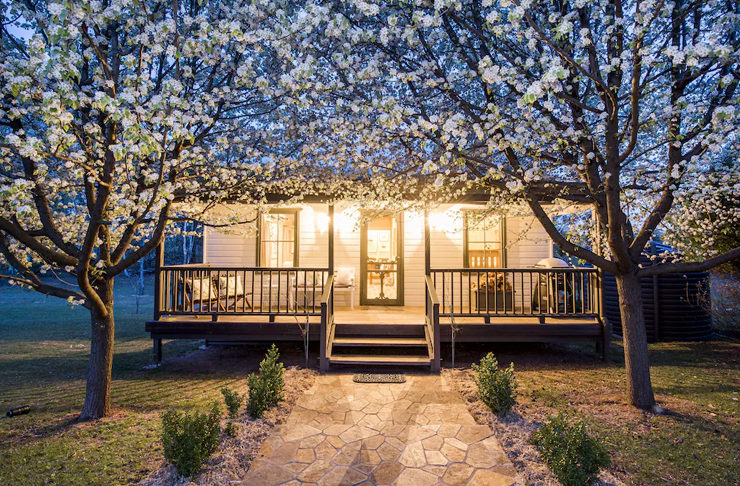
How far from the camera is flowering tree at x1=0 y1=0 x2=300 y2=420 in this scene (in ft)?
9.88

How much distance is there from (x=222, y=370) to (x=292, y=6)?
5668 mm

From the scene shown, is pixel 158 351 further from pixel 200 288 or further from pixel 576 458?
pixel 576 458

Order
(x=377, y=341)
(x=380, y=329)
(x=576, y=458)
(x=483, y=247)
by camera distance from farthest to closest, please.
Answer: (x=483, y=247) < (x=380, y=329) < (x=377, y=341) < (x=576, y=458)

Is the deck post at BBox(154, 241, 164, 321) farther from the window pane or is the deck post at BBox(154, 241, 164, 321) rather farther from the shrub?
the shrub

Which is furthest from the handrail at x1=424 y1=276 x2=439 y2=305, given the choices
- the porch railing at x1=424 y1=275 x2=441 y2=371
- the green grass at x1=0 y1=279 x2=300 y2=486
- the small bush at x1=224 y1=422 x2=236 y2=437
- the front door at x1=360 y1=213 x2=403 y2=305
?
the small bush at x1=224 y1=422 x2=236 y2=437

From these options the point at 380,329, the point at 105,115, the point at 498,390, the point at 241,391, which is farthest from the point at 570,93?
the point at 241,391

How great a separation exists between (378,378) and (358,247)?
4.49m

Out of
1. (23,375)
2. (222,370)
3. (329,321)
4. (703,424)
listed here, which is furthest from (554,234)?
(23,375)

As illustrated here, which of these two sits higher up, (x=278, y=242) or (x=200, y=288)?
(x=278, y=242)

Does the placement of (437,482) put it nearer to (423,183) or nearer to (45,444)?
(45,444)

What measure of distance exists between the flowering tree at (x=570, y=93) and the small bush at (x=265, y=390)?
2935 millimetres

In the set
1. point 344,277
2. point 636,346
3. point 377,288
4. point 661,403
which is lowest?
point 661,403

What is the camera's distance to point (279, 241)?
33.3 ft

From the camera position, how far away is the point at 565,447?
10.5 ft
